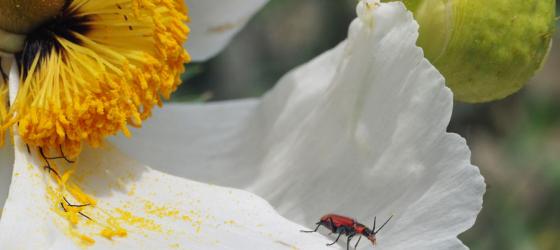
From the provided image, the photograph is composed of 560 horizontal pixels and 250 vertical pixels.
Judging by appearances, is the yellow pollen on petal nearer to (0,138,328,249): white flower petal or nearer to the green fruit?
(0,138,328,249): white flower petal

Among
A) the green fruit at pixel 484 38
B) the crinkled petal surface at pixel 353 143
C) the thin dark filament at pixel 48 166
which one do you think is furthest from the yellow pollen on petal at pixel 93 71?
the green fruit at pixel 484 38

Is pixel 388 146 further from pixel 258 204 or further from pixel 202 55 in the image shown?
pixel 202 55

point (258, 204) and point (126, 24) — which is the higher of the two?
point (126, 24)

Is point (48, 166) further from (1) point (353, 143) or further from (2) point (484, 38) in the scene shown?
(2) point (484, 38)

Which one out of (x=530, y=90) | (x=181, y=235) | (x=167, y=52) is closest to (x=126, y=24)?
(x=167, y=52)

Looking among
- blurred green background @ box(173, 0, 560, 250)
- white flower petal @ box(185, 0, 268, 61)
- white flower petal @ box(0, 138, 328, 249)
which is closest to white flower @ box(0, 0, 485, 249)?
white flower petal @ box(0, 138, 328, 249)

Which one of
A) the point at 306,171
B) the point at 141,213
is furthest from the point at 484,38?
the point at 141,213
